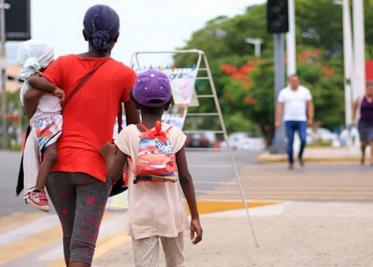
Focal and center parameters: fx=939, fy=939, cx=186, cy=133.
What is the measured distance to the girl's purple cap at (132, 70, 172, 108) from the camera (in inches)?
190

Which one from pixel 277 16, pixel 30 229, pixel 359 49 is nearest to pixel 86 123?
pixel 30 229

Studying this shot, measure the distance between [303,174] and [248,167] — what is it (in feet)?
9.49

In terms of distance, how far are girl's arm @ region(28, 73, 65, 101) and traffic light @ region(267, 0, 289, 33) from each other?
1594 centimetres

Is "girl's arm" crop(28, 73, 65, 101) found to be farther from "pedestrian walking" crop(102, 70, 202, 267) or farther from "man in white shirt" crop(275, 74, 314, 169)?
"man in white shirt" crop(275, 74, 314, 169)

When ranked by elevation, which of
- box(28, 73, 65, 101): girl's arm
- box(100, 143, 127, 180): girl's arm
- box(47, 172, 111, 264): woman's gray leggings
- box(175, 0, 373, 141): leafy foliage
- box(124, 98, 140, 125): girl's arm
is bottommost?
box(175, 0, 373, 141): leafy foliage

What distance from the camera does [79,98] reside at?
491 cm

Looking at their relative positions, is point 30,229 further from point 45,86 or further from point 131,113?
point 45,86

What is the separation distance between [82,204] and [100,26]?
3.11 ft

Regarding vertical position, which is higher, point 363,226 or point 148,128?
point 148,128

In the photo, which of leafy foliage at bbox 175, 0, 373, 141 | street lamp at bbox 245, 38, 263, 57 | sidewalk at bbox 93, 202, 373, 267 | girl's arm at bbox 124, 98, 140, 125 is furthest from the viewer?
street lamp at bbox 245, 38, 263, 57

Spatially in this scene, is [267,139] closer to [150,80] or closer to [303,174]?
[303,174]

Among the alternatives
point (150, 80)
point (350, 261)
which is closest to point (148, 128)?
point (150, 80)

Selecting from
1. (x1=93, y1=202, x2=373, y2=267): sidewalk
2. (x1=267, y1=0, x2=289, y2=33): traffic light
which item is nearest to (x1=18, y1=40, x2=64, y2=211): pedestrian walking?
(x1=93, y1=202, x2=373, y2=267): sidewalk

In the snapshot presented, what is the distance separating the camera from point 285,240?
7910 mm
